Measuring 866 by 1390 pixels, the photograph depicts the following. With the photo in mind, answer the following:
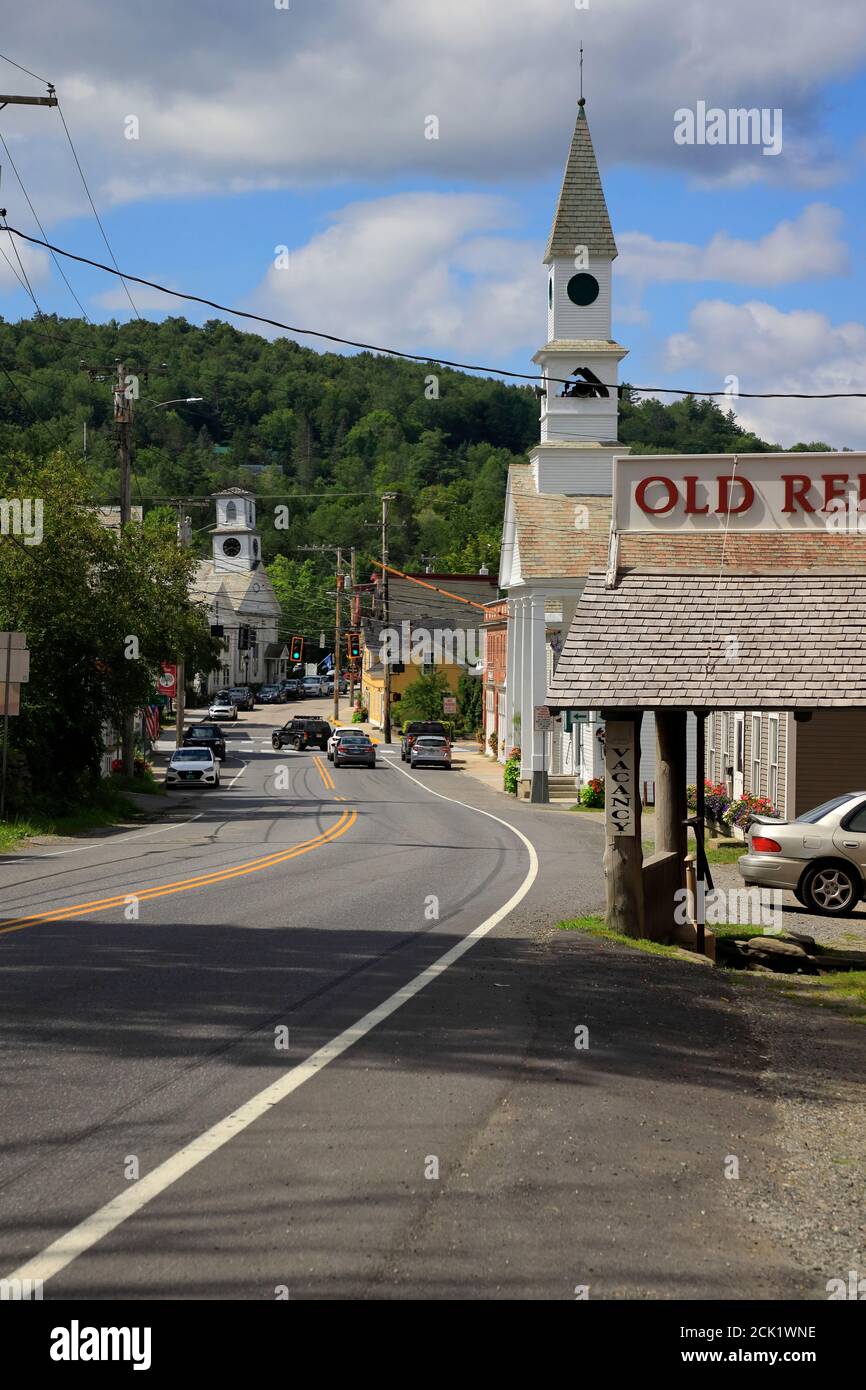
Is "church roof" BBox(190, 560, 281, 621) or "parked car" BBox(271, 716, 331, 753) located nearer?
"parked car" BBox(271, 716, 331, 753)

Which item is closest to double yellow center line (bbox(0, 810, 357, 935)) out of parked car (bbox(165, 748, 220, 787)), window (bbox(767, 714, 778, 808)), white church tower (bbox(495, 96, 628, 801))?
window (bbox(767, 714, 778, 808))

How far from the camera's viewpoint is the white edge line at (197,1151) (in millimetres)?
5348

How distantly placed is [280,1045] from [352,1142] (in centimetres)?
212

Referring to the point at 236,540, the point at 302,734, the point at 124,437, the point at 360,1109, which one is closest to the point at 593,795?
the point at 124,437

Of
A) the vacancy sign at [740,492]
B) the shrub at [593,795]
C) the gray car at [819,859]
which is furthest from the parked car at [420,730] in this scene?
the vacancy sign at [740,492]

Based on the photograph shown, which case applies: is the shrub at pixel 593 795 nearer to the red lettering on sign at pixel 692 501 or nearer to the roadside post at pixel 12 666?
the roadside post at pixel 12 666

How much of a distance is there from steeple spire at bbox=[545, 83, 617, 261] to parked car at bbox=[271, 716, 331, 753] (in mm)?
30208

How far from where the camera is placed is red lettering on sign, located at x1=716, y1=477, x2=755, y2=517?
48.0ft

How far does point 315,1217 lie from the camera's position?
5820 mm

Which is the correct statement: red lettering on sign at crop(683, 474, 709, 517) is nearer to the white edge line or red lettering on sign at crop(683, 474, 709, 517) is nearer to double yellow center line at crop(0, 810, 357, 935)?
the white edge line

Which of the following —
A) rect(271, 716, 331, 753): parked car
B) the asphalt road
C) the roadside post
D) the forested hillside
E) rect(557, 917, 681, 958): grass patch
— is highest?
the forested hillside

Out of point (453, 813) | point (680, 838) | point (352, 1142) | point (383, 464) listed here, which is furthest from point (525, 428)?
point (352, 1142)

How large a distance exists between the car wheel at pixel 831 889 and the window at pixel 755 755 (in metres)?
12.7
